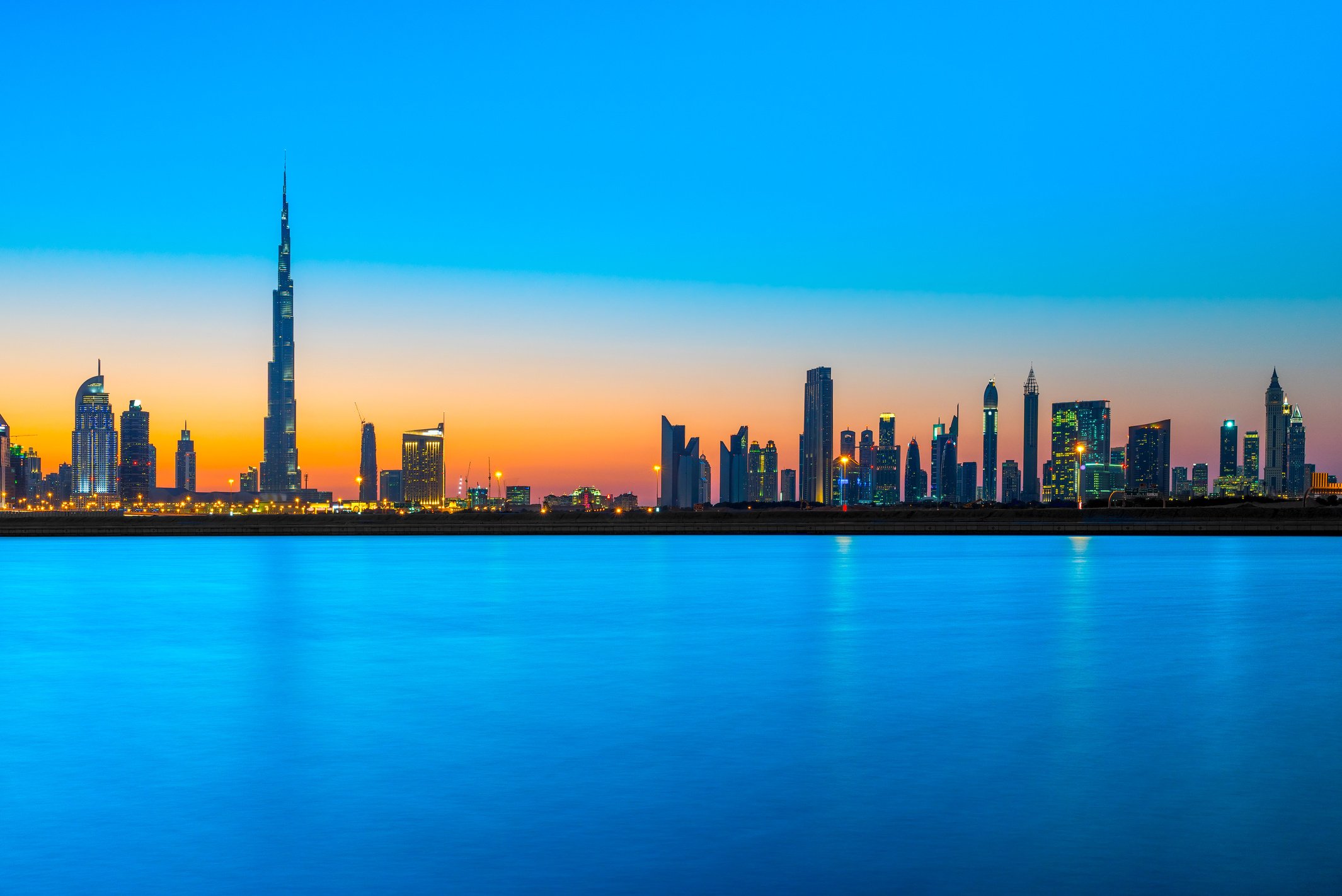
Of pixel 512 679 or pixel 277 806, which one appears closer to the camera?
pixel 277 806

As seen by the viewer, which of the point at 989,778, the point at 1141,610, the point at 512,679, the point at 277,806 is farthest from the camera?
the point at 1141,610

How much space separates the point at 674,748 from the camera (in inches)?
693

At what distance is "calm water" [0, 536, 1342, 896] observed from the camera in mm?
11336

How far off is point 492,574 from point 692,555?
81.4ft

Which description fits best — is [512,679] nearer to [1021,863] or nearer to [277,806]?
[277,806]

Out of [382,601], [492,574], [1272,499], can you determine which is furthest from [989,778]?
[1272,499]

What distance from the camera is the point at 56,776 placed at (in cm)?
1584

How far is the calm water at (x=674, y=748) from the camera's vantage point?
11336 millimetres

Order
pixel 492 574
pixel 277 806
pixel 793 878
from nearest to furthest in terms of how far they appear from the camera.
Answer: pixel 793 878 → pixel 277 806 → pixel 492 574

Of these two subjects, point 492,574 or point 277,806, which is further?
point 492,574

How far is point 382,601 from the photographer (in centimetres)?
4691

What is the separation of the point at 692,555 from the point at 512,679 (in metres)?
61.5

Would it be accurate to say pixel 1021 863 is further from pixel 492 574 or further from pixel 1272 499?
pixel 1272 499

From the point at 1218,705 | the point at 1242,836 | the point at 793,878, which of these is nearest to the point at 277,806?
the point at 793,878
